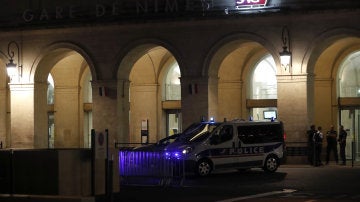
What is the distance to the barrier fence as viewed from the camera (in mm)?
24547

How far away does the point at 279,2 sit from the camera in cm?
3155

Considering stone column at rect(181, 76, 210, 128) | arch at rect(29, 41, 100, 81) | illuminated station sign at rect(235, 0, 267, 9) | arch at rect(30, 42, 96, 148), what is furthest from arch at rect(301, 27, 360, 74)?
arch at rect(30, 42, 96, 148)

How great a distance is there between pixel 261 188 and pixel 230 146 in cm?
437

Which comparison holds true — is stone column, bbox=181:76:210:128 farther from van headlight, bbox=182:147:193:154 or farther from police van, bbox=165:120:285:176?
van headlight, bbox=182:147:193:154

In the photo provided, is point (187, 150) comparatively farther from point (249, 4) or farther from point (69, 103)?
point (69, 103)

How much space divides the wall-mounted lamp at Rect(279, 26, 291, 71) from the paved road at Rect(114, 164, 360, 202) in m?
4.76

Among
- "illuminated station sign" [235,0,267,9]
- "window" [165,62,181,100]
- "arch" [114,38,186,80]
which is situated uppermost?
"illuminated station sign" [235,0,267,9]

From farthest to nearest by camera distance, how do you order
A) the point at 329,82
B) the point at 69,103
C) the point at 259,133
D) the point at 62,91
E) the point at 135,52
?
1. the point at 62,91
2. the point at 69,103
3. the point at 329,82
4. the point at 135,52
5. the point at 259,133

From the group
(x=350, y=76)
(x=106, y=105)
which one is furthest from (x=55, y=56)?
(x=350, y=76)

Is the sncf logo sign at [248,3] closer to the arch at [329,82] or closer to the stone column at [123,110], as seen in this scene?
the arch at [329,82]

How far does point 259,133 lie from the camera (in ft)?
90.8

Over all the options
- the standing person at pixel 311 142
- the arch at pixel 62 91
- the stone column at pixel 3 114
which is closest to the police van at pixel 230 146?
the standing person at pixel 311 142

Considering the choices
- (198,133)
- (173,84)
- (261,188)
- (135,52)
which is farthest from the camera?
(173,84)

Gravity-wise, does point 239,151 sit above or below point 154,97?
below
